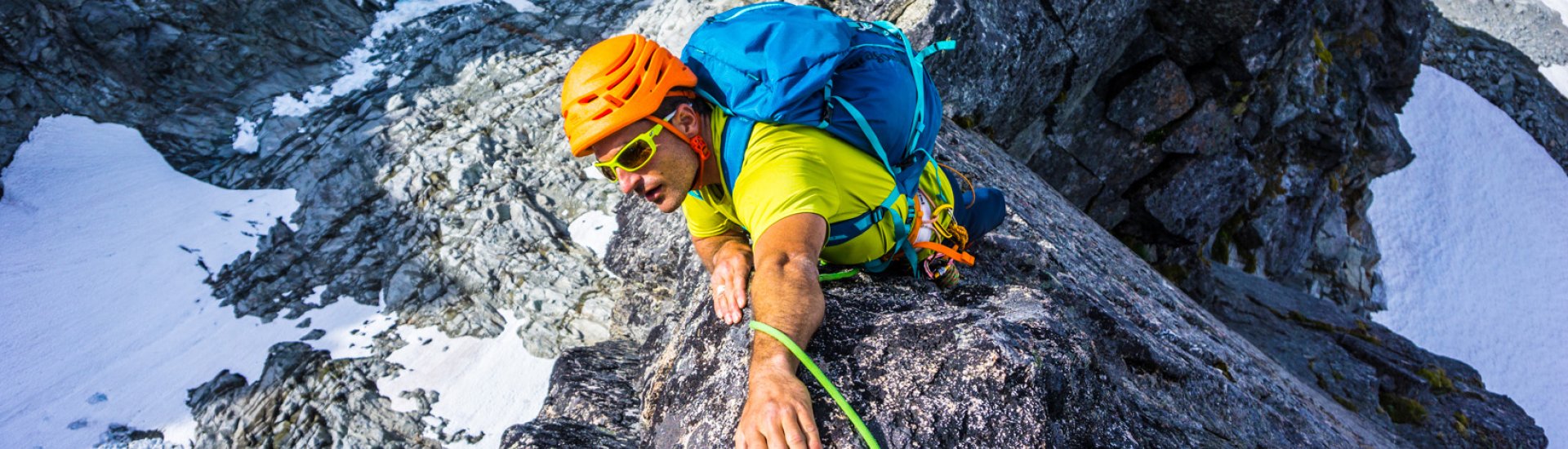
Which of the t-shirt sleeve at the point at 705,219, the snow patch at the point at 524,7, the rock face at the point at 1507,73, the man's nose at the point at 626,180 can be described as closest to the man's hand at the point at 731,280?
the t-shirt sleeve at the point at 705,219

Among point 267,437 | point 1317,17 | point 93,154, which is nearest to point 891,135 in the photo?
point 267,437

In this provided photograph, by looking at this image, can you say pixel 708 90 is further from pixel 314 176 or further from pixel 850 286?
pixel 314 176

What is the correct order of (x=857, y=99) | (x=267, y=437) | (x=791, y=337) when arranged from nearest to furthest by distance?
1. (x=791, y=337)
2. (x=857, y=99)
3. (x=267, y=437)

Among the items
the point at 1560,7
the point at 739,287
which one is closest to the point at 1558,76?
the point at 1560,7

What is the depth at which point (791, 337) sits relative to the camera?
459 cm

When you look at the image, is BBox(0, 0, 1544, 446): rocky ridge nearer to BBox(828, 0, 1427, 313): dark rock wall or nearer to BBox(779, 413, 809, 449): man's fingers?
BBox(828, 0, 1427, 313): dark rock wall

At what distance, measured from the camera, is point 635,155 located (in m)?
5.51

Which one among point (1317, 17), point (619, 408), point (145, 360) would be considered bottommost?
point (145, 360)

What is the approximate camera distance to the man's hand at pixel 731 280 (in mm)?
5641

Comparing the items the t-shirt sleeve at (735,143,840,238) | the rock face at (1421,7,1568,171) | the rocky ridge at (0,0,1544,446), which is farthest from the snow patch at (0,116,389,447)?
the rock face at (1421,7,1568,171)

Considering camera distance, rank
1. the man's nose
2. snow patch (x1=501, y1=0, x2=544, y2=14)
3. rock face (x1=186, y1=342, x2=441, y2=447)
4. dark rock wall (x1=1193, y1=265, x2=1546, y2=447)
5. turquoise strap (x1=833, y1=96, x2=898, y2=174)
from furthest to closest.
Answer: snow patch (x1=501, y1=0, x2=544, y2=14) → dark rock wall (x1=1193, y1=265, x2=1546, y2=447) → rock face (x1=186, y1=342, x2=441, y2=447) → the man's nose → turquoise strap (x1=833, y1=96, x2=898, y2=174)

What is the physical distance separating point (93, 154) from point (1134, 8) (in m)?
21.7

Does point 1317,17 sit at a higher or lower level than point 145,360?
higher

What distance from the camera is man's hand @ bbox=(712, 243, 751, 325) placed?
18.5ft
